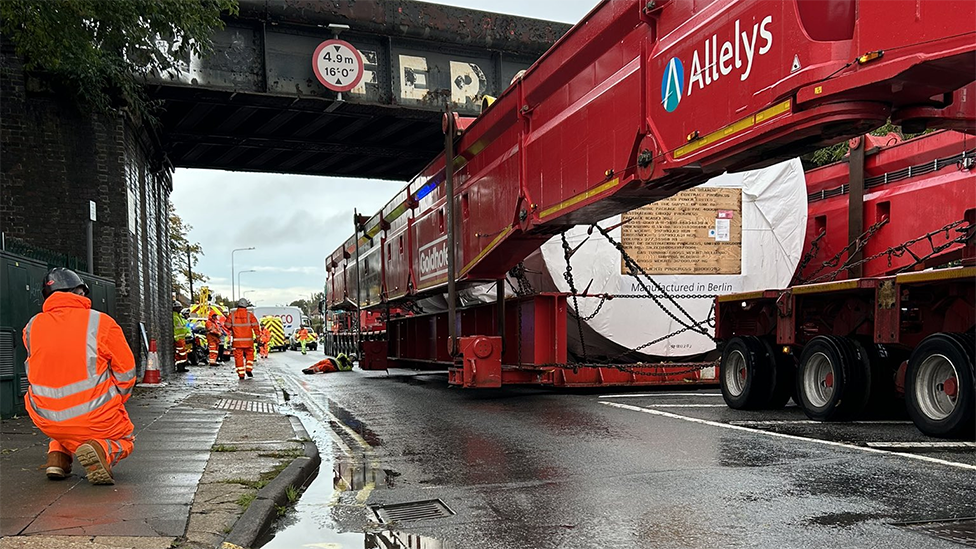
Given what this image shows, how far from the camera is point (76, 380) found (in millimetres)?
5723

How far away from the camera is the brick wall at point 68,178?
45.4ft

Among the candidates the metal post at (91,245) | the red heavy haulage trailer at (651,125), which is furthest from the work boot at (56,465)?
the metal post at (91,245)

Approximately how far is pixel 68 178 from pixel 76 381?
982 cm

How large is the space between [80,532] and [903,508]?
4278 mm

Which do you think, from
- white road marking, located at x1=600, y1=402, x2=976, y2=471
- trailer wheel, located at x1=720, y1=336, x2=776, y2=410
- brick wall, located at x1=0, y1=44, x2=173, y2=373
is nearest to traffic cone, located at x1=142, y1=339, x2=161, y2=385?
brick wall, located at x1=0, y1=44, x2=173, y2=373

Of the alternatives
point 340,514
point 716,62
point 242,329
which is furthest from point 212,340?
point 716,62

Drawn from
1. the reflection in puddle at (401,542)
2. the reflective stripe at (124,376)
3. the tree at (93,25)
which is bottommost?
the reflection in puddle at (401,542)

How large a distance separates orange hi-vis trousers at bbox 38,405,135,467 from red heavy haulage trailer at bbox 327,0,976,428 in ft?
13.3

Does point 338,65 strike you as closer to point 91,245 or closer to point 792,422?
point 91,245

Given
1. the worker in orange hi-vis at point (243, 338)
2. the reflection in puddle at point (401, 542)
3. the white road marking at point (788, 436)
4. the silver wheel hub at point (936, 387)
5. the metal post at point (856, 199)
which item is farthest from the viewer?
the worker in orange hi-vis at point (243, 338)

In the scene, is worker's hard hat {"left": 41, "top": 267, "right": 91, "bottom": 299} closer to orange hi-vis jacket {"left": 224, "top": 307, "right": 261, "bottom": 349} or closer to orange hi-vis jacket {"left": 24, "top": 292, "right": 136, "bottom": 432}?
orange hi-vis jacket {"left": 24, "top": 292, "right": 136, "bottom": 432}

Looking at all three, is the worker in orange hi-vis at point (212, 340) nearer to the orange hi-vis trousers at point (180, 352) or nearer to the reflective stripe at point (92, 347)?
the orange hi-vis trousers at point (180, 352)

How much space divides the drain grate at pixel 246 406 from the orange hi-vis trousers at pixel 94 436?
4840mm

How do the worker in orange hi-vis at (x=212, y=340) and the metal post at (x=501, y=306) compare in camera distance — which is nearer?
the metal post at (x=501, y=306)
